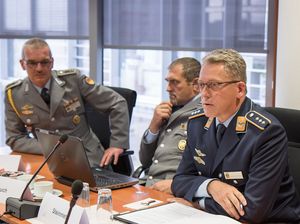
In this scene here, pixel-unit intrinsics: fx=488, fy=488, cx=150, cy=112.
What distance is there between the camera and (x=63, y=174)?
2338mm

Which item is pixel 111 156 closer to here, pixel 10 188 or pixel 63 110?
pixel 63 110

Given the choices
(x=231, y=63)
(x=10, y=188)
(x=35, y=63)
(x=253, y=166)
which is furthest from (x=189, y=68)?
(x=10, y=188)

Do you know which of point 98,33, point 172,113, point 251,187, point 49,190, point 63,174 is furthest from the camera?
point 98,33

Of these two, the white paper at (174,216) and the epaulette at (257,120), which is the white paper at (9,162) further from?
the epaulette at (257,120)

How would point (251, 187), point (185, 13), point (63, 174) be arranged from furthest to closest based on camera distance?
point (185, 13) < point (63, 174) < point (251, 187)

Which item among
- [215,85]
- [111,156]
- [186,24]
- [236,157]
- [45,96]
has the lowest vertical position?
[111,156]

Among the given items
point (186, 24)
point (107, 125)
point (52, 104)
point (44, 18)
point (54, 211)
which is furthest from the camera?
point (44, 18)

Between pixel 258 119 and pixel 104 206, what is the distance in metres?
0.68

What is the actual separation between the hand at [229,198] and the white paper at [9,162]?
3.48ft

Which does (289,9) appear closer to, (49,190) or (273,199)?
(273,199)

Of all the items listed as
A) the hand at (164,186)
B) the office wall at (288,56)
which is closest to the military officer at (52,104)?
the hand at (164,186)

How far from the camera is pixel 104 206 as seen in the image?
183cm

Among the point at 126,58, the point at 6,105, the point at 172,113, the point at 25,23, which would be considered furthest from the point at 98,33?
the point at 172,113

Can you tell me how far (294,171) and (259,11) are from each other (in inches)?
54.2
